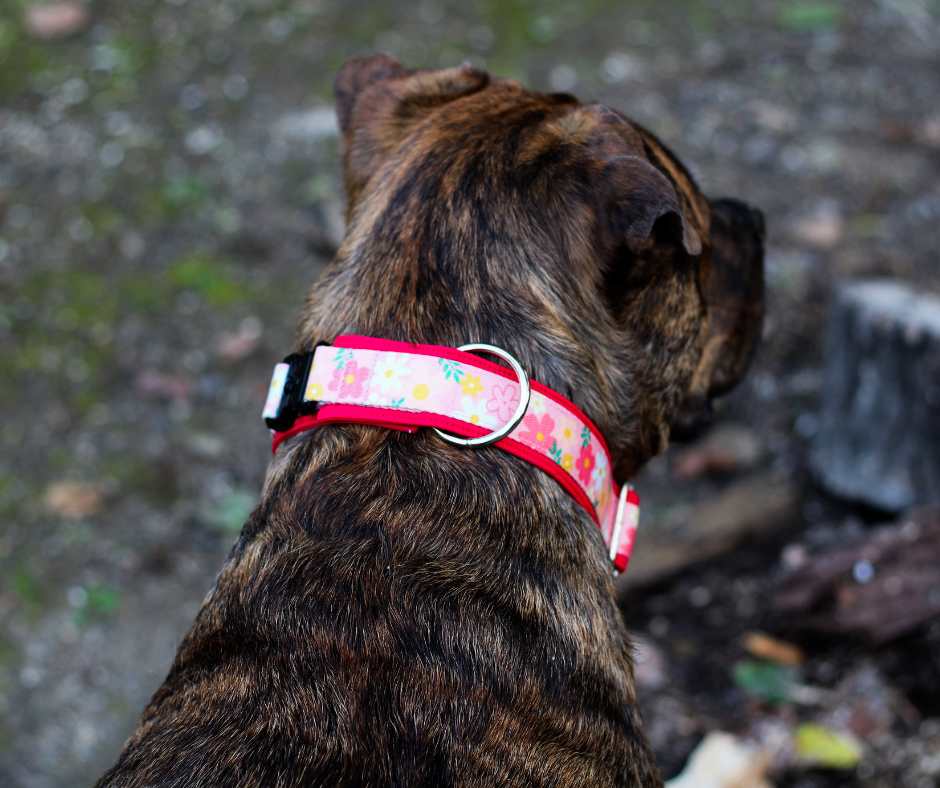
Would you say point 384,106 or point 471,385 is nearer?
point 471,385

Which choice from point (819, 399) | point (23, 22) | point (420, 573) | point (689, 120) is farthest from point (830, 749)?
point (23, 22)

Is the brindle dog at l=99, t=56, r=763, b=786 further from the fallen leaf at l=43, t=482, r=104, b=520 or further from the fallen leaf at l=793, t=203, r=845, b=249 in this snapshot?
the fallen leaf at l=793, t=203, r=845, b=249

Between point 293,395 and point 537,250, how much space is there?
526mm

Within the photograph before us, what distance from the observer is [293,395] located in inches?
77.2

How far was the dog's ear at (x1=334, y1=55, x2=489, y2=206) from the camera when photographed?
2359 mm

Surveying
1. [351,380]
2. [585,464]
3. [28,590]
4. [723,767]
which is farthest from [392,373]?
[28,590]

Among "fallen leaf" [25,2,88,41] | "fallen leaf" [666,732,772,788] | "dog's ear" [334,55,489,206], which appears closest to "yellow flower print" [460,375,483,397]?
"dog's ear" [334,55,489,206]

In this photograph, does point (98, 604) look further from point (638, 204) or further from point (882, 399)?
point (882, 399)

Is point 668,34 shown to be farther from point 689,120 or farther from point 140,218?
point 140,218

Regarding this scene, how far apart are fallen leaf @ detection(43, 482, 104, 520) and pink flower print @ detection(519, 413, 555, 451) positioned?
264 cm

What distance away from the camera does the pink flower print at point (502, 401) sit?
73.5 inches

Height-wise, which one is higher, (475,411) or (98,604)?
(475,411)

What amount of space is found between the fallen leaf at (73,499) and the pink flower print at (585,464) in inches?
103

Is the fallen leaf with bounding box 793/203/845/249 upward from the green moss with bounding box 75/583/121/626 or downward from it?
upward
